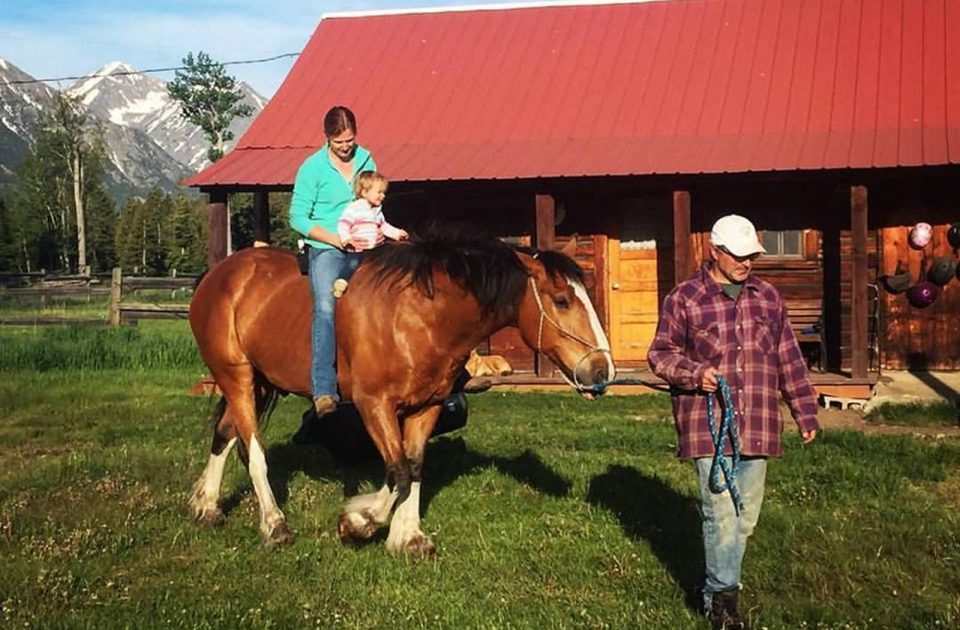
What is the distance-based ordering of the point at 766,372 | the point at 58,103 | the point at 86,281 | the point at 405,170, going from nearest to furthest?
1. the point at 766,372
2. the point at 405,170
3. the point at 86,281
4. the point at 58,103

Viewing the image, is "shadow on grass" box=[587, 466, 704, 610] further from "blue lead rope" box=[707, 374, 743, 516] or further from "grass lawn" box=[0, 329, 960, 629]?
"blue lead rope" box=[707, 374, 743, 516]

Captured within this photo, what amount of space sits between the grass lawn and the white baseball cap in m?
1.72

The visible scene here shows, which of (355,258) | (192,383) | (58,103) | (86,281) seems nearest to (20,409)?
(192,383)

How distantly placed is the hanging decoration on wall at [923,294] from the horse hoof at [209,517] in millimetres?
10911

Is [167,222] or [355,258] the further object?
[167,222]

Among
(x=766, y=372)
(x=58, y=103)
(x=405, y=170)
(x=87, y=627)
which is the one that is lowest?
(x=87, y=627)

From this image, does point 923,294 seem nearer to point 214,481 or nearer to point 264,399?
point 264,399

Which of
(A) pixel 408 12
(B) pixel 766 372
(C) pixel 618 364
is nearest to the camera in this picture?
(B) pixel 766 372

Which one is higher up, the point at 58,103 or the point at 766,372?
the point at 58,103

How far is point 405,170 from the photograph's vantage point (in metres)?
13.6

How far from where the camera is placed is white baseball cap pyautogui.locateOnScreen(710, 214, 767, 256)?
167 inches

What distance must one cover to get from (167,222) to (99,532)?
75.9m

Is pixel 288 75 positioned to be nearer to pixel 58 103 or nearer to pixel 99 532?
pixel 99 532

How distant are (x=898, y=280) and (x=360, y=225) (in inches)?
405
